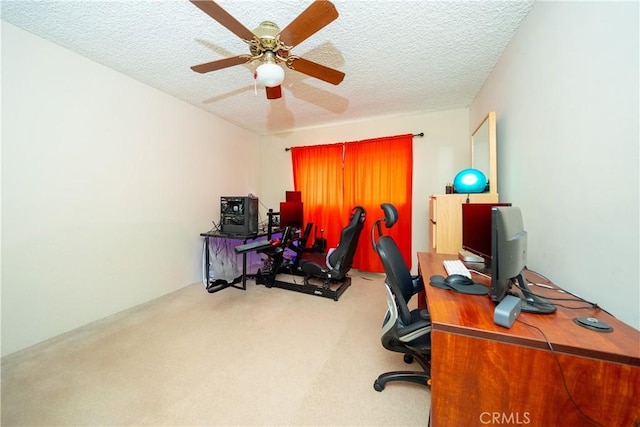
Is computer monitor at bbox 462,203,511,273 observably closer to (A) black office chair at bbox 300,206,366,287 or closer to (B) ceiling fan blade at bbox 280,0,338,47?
(A) black office chair at bbox 300,206,366,287

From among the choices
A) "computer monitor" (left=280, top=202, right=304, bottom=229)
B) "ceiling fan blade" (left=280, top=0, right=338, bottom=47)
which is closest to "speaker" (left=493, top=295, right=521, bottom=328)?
"ceiling fan blade" (left=280, top=0, right=338, bottom=47)

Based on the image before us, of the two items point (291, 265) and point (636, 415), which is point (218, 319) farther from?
point (636, 415)

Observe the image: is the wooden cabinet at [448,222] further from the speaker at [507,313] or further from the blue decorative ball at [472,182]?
the speaker at [507,313]

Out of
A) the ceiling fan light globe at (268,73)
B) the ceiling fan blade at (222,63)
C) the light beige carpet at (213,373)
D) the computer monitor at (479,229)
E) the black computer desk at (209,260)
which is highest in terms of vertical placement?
the ceiling fan blade at (222,63)

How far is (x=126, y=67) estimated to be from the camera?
2.31 meters

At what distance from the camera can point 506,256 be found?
0.93m

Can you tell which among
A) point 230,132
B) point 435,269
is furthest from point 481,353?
point 230,132

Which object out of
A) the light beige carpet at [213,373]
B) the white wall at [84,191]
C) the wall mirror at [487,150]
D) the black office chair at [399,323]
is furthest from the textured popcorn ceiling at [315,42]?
the light beige carpet at [213,373]

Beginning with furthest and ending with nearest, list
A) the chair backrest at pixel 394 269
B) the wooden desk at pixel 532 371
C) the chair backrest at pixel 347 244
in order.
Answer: the chair backrest at pixel 347 244
the chair backrest at pixel 394 269
the wooden desk at pixel 532 371

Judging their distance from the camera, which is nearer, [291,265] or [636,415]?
[636,415]

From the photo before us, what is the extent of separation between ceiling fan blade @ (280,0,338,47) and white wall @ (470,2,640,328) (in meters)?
1.26

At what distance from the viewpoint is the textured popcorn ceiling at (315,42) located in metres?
1.58

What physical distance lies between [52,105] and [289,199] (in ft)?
9.18

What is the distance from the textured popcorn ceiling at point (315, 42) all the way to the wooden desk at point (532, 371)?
1.97m
